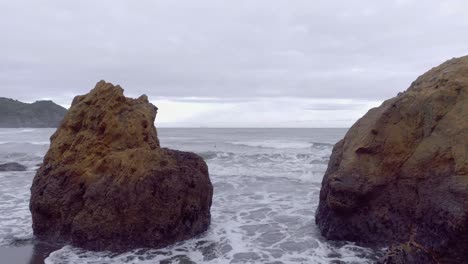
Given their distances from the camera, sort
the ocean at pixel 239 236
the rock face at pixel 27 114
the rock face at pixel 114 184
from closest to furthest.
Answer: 1. the ocean at pixel 239 236
2. the rock face at pixel 114 184
3. the rock face at pixel 27 114

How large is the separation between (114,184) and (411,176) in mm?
4712

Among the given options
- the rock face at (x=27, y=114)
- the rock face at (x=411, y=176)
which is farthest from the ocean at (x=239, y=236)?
the rock face at (x=27, y=114)

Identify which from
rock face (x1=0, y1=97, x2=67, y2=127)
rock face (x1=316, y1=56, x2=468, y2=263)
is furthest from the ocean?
rock face (x1=0, y1=97, x2=67, y2=127)

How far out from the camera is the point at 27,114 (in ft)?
307

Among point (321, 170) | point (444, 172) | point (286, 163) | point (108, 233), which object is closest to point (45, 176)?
point (108, 233)

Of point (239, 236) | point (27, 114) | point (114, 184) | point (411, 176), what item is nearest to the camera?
point (411, 176)

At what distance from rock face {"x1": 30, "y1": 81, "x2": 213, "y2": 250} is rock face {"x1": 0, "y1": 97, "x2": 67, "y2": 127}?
89.5 meters

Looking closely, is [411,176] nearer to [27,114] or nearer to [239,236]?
[239,236]

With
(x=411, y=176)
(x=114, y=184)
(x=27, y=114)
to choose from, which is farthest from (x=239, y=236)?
(x=27, y=114)

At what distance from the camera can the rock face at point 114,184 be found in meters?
7.47

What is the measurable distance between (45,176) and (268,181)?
8235 mm

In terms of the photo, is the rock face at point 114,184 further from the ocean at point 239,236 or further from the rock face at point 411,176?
the rock face at point 411,176

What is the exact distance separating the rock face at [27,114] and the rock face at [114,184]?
89502mm

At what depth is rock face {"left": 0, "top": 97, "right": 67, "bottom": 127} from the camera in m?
92.4
